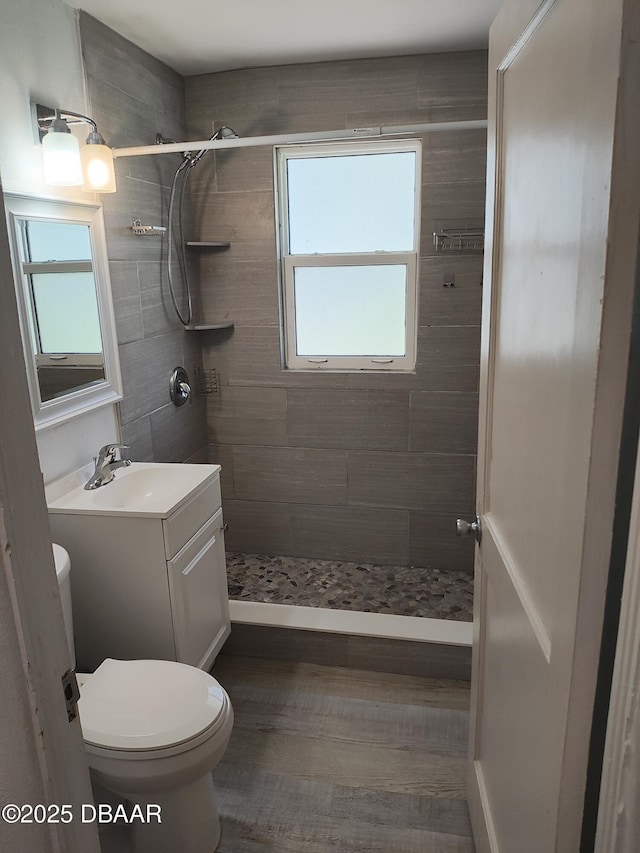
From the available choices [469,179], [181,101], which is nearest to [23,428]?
[469,179]

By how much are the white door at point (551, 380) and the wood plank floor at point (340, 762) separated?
1.43ft

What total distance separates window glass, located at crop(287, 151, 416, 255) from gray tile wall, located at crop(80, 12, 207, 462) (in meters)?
0.63

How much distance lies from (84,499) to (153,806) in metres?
0.94

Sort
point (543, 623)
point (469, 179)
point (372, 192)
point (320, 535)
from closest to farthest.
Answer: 1. point (543, 623)
2. point (469, 179)
3. point (372, 192)
4. point (320, 535)

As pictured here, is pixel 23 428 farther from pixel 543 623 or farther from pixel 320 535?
pixel 320 535

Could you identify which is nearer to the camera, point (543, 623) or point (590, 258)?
point (590, 258)

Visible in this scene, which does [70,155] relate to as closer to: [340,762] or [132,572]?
[132,572]

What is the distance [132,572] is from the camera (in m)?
1.99

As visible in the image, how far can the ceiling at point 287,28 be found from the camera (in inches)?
88.3

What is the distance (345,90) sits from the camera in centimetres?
284

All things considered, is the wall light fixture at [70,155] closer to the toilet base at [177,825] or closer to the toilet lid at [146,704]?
the toilet lid at [146,704]

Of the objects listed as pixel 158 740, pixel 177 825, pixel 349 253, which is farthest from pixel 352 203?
pixel 177 825

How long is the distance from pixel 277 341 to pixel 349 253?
569mm

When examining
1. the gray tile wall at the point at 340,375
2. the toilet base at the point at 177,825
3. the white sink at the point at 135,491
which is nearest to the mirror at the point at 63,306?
the white sink at the point at 135,491
